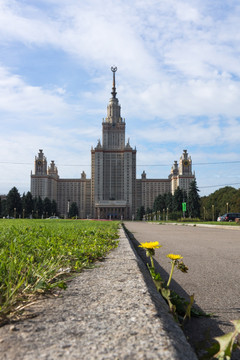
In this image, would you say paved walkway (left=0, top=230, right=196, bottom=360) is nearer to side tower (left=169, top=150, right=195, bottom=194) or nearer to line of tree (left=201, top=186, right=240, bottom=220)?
line of tree (left=201, top=186, right=240, bottom=220)

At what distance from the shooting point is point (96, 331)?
4.16 feet

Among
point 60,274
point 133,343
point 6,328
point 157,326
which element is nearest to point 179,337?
point 157,326

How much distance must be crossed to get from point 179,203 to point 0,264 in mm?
72242

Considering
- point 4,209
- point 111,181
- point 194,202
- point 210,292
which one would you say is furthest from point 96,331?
point 111,181

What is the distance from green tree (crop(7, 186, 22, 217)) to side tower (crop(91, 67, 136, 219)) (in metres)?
61.2

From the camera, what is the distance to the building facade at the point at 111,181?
14088 cm

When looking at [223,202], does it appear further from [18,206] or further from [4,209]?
[4,209]

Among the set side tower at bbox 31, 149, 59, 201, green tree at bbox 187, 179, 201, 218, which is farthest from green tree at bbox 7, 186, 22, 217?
side tower at bbox 31, 149, 59, 201

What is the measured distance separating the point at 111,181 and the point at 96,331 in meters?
144

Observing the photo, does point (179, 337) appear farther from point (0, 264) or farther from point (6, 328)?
point (0, 264)

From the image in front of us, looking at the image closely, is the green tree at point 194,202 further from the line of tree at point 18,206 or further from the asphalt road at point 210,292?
the asphalt road at point 210,292

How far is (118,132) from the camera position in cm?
15112

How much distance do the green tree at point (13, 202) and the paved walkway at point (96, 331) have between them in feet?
250

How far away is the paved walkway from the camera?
3.50 feet
